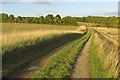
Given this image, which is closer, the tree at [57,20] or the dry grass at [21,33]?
the dry grass at [21,33]

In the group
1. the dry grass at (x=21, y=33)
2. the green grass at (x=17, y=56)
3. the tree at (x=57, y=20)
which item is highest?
the tree at (x=57, y=20)

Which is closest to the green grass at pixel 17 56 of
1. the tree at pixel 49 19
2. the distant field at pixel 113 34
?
the distant field at pixel 113 34

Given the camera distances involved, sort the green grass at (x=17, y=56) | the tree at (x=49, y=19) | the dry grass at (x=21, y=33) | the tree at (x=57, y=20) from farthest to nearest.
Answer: the tree at (x=57, y=20)
the tree at (x=49, y=19)
the dry grass at (x=21, y=33)
the green grass at (x=17, y=56)

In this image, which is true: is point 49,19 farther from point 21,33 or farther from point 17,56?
point 17,56

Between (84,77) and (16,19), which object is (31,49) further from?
(16,19)

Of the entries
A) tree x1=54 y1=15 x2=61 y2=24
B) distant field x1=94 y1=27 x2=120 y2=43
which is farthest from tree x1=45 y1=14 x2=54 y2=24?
distant field x1=94 y1=27 x2=120 y2=43

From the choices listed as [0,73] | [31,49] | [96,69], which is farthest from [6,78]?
[31,49]

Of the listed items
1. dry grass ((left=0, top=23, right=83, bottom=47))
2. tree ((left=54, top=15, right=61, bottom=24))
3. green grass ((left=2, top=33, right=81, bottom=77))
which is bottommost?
green grass ((left=2, top=33, right=81, bottom=77))

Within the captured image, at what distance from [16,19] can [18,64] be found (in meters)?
97.1

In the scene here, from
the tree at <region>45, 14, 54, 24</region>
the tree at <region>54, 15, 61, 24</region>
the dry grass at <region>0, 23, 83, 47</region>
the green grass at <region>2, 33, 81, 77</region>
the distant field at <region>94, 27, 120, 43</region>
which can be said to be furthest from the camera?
the tree at <region>54, 15, 61, 24</region>

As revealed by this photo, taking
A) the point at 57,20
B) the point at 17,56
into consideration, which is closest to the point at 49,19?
the point at 57,20

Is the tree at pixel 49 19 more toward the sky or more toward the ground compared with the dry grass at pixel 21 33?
more toward the sky

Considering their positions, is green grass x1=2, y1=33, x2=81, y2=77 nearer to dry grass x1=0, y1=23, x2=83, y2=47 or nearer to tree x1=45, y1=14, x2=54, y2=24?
dry grass x1=0, y1=23, x2=83, y2=47

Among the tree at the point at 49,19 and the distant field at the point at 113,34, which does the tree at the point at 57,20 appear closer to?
the tree at the point at 49,19
